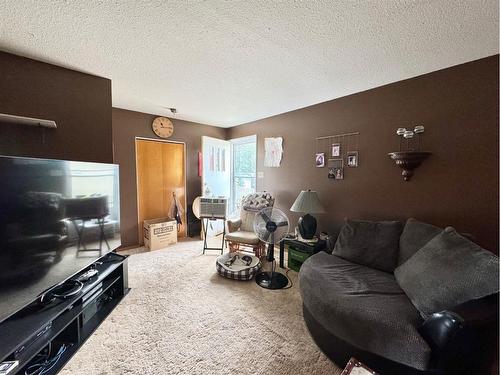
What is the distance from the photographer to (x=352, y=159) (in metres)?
2.65

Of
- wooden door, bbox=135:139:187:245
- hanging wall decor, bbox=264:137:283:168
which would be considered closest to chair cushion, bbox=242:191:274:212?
hanging wall decor, bbox=264:137:283:168

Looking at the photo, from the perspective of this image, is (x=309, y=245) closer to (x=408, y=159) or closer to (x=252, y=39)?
(x=408, y=159)

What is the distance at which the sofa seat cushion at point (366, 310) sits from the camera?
3.88ft

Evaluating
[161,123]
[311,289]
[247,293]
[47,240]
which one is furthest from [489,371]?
[161,123]

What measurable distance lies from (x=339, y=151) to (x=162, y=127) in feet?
9.69

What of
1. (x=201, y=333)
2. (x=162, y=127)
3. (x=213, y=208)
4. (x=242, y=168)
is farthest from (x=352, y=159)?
(x=162, y=127)

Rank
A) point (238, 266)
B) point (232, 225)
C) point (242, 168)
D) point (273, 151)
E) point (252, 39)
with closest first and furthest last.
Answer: point (252, 39)
point (238, 266)
point (232, 225)
point (273, 151)
point (242, 168)

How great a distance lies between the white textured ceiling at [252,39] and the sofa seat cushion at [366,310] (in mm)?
1881

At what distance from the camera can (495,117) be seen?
68.4 inches

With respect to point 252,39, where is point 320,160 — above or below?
below

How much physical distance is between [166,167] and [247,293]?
2685mm

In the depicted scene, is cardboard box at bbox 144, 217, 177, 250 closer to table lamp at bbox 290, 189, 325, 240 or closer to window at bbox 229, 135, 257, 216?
window at bbox 229, 135, 257, 216

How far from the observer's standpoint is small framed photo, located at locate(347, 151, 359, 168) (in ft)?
8.57

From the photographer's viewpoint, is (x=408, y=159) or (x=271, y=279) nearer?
(x=408, y=159)
